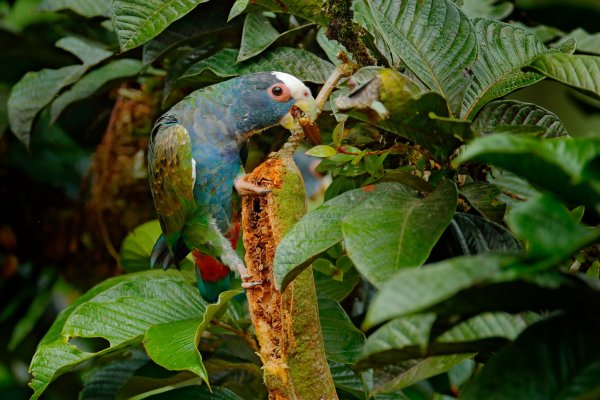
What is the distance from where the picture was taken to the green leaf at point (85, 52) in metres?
1.68

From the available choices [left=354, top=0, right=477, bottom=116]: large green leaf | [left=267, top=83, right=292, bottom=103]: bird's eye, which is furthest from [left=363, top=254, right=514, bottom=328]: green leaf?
[left=267, top=83, right=292, bottom=103]: bird's eye

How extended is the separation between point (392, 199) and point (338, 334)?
1.27 feet

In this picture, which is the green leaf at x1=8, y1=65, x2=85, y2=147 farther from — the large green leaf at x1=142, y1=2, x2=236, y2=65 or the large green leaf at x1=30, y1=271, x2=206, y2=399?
the large green leaf at x1=30, y1=271, x2=206, y2=399

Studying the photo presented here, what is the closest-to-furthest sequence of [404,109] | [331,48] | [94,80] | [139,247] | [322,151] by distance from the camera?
[404,109]
[322,151]
[331,48]
[139,247]
[94,80]

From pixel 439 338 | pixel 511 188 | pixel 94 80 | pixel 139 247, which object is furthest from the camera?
pixel 94 80

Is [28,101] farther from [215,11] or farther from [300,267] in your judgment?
[300,267]

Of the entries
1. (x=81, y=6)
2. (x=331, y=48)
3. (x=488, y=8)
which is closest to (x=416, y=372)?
(x=331, y=48)

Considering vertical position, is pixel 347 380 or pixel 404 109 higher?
pixel 404 109

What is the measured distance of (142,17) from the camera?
4.08ft

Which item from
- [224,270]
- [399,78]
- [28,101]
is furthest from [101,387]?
[399,78]

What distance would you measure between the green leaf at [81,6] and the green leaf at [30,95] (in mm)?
161

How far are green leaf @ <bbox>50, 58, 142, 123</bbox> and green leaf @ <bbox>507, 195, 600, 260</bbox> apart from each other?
129cm

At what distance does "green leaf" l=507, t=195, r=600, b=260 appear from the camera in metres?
0.62

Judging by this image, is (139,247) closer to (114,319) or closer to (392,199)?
(114,319)
